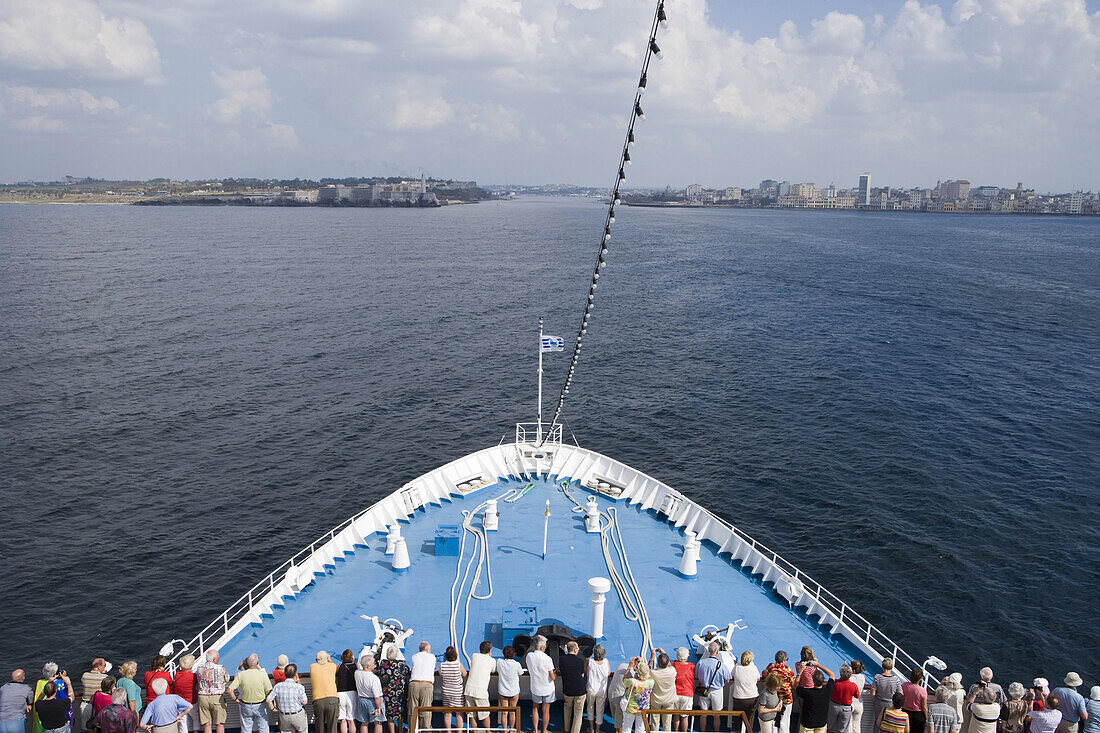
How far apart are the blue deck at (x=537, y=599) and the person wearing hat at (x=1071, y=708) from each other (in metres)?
4.63

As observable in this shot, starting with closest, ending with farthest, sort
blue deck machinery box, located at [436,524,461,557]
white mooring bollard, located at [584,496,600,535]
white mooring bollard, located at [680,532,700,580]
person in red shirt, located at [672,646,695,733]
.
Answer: person in red shirt, located at [672,646,695,733] → white mooring bollard, located at [680,532,700,580] → blue deck machinery box, located at [436,524,461,557] → white mooring bollard, located at [584,496,600,535]

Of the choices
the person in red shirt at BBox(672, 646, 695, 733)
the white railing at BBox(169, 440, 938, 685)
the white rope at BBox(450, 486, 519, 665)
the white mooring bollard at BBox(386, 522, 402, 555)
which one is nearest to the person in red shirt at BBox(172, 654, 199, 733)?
the white railing at BBox(169, 440, 938, 685)

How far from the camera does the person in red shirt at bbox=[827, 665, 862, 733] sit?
12.3 m

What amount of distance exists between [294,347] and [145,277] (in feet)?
167

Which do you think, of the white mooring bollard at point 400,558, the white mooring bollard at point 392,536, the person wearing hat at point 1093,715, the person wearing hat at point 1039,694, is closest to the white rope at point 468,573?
the white mooring bollard at point 400,558

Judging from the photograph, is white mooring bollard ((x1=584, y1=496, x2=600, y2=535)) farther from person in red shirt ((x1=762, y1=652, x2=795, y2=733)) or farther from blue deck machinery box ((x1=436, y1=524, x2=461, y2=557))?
person in red shirt ((x1=762, y1=652, x2=795, y2=733))

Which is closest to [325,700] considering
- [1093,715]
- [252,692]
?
[252,692]

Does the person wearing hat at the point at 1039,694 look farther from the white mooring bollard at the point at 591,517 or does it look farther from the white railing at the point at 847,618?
the white mooring bollard at the point at 591,517

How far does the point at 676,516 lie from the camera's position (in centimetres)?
2275

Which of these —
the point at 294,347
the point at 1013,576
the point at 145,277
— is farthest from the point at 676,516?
the point at 145,277

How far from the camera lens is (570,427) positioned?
50375 millimetres

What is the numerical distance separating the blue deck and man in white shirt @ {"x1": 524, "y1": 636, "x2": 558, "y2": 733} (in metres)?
3.03

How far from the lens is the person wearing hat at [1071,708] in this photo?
12.0 meters

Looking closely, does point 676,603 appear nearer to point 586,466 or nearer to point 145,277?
point 586,466
